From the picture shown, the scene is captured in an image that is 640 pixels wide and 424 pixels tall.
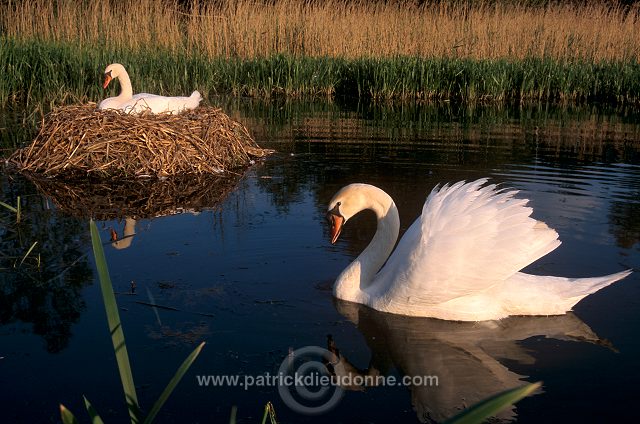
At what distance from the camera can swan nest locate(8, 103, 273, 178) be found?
8.92 m

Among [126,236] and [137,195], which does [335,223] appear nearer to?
[126,236]

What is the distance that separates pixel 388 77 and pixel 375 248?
13.2 m

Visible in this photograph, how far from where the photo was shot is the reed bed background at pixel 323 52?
15.6m

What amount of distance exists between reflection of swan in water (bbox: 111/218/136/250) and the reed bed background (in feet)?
26.9

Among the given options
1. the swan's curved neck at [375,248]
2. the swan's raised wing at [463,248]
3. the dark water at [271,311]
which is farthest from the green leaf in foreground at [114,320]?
the swan's curved neck at [375,248]

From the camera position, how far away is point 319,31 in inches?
776

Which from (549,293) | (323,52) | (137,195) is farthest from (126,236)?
(323,52)

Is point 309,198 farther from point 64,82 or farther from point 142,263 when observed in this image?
point 64,82

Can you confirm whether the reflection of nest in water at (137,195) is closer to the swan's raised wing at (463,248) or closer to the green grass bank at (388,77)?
the swan's raised wing at (463,248)

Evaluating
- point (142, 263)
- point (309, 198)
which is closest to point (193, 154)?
point (309, 198)

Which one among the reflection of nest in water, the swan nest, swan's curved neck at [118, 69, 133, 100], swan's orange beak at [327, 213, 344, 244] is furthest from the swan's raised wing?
swan's curved neck at [118, 69, 133, 100]

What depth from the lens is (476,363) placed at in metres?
4.17

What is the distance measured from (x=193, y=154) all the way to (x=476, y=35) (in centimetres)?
1324

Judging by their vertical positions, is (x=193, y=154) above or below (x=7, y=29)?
below
